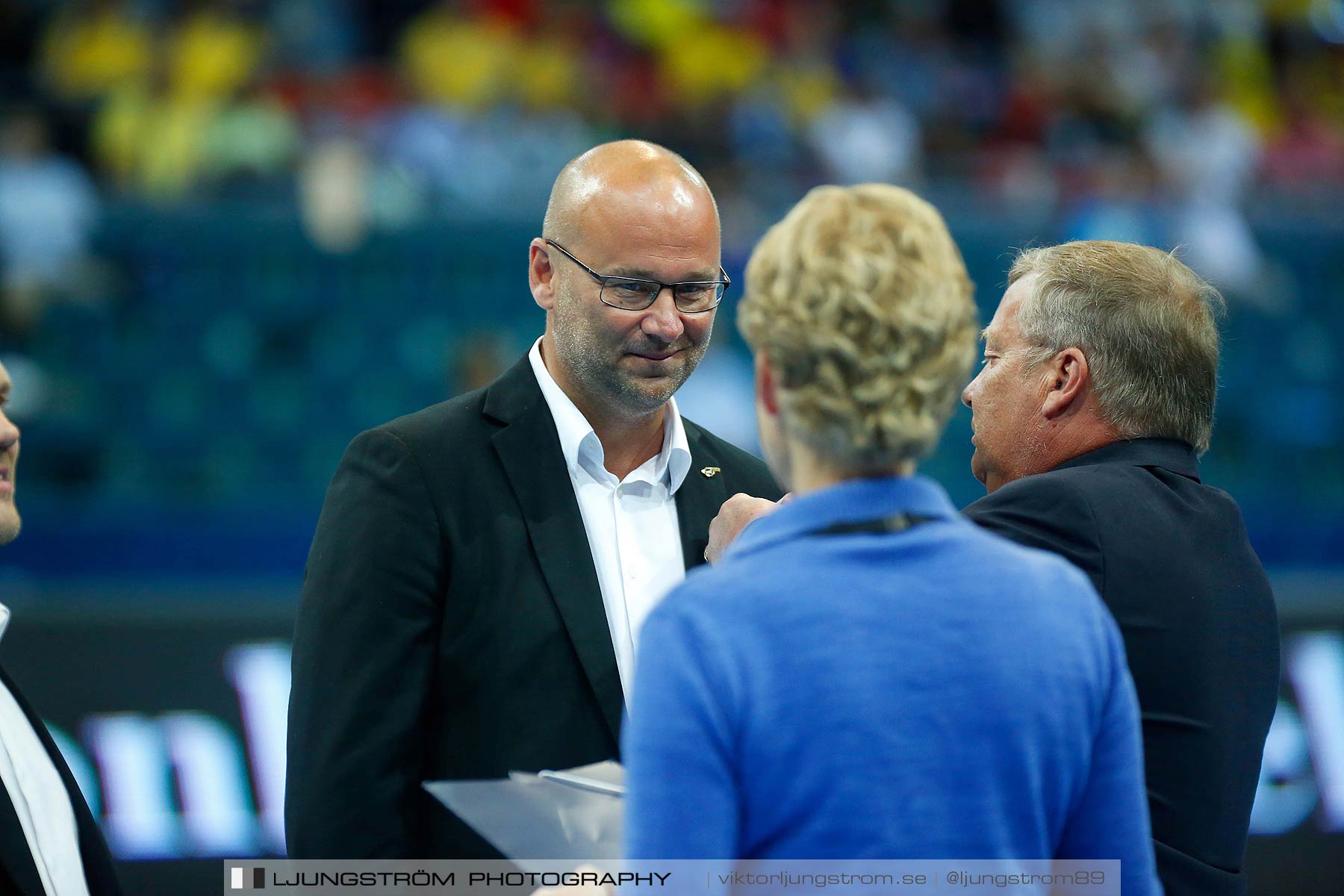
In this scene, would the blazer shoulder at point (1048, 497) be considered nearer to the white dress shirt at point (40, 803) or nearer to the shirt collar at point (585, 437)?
the shirt collar at point (585, 437)

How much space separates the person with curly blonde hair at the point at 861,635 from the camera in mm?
1207

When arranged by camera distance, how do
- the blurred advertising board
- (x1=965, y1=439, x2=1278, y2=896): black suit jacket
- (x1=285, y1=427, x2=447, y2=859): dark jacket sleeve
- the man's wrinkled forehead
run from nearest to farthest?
(x1=965, y1=439, x2=1278, y2=896): black suit jacket → (x1=285, y1=427, x2=447, y2=859): dark jacket sleeve → the man's wrinkled forehead → the blurred advertising board

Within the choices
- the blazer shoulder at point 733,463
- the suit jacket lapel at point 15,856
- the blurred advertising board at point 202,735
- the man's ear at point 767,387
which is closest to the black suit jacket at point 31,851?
the suit jacket lapel at point 15,856

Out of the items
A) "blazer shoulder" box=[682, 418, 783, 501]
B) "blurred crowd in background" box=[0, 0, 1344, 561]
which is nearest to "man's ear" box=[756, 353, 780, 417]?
"blazer shoulder" box=[682, 418, 783, 501]

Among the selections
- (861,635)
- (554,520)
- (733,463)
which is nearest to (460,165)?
(733,463)

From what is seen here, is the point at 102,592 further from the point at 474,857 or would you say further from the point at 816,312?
the point at 816,312

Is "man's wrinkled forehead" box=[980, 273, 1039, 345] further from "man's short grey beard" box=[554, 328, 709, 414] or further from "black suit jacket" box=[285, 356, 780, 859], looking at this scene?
"black suit jacket" box=[285, 356, 780, 859]

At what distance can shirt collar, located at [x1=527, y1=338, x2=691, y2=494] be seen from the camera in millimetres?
2191

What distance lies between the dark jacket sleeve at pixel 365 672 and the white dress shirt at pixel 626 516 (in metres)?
0.28

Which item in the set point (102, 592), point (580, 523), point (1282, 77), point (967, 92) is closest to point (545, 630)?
point (580, 523)

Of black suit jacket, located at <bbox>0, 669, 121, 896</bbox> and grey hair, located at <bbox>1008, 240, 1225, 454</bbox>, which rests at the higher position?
grey hair, located at <bbox>1008, 240, 1225, 454</bbox>

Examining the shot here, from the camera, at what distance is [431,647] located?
1.99 m

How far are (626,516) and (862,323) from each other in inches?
41.0

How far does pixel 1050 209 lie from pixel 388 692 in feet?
22.2
